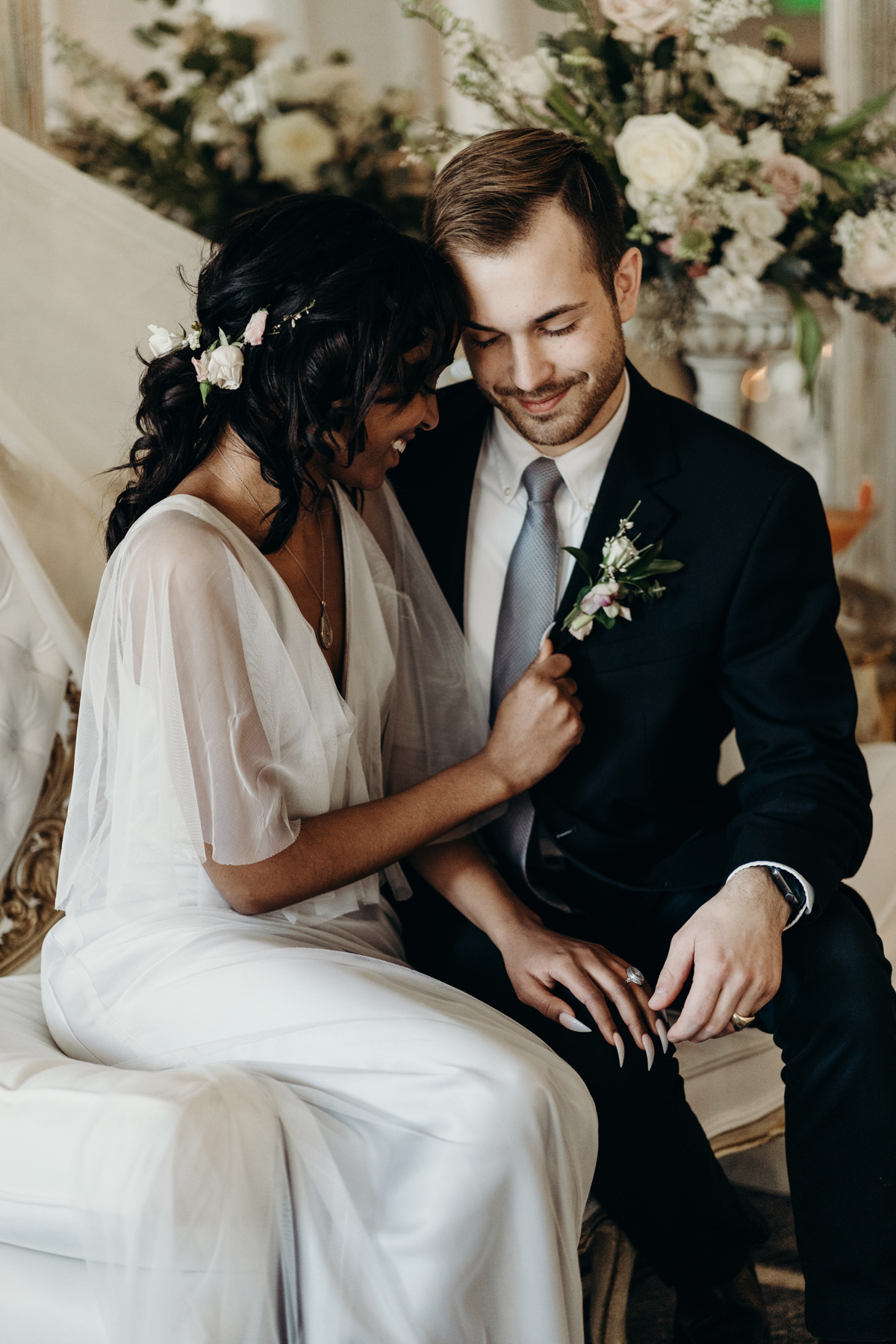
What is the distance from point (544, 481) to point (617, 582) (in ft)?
0.79

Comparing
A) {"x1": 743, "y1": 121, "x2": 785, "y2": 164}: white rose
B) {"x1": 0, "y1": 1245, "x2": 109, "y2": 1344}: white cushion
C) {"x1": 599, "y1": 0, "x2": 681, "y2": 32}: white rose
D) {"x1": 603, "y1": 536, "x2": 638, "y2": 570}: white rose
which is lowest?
{"x1": 0, "y1": 1245, "x2": 109, "y2": 1344}: white cushion

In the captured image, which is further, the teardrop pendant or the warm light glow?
the warm light glow

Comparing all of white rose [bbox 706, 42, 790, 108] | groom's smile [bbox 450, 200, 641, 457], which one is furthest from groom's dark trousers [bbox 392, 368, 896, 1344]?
white rose [bbox 706, 42, 790, 108]

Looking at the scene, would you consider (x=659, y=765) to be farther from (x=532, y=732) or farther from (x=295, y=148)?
(x=295, y=148)

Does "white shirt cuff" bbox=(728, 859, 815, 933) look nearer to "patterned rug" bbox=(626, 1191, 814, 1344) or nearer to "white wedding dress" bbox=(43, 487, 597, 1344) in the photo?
"white wedding dress" bbox=(43, 487, 597, 1344)

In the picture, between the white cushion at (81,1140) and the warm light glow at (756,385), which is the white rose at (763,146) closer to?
the warm light glow at (756,385)

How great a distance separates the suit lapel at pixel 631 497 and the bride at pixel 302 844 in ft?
0.60

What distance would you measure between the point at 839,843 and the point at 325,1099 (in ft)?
2.58

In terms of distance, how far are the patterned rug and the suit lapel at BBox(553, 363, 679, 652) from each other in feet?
3.60

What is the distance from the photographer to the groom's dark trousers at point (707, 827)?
1.44 metres

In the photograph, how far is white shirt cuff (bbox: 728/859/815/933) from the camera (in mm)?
1501

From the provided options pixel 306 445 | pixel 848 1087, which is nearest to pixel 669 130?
pixel 306 445

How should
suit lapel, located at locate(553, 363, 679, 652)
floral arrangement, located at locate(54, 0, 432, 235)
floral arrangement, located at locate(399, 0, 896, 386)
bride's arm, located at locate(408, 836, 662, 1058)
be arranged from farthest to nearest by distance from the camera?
floral arrangement, located at locate(54, 0, 432, 235) → floral arrangement, located at locate(399, 0, 896, 386) → suit lapel, located at locate(553, 363, 679, 652) → bride's arm, located at locate(408, 836, 662, 1058)

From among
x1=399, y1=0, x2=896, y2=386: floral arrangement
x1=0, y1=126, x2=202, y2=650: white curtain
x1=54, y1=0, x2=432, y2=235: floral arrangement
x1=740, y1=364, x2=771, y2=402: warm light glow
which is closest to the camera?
x1=0, y1=126, x2=202, y2=650: white curtain
